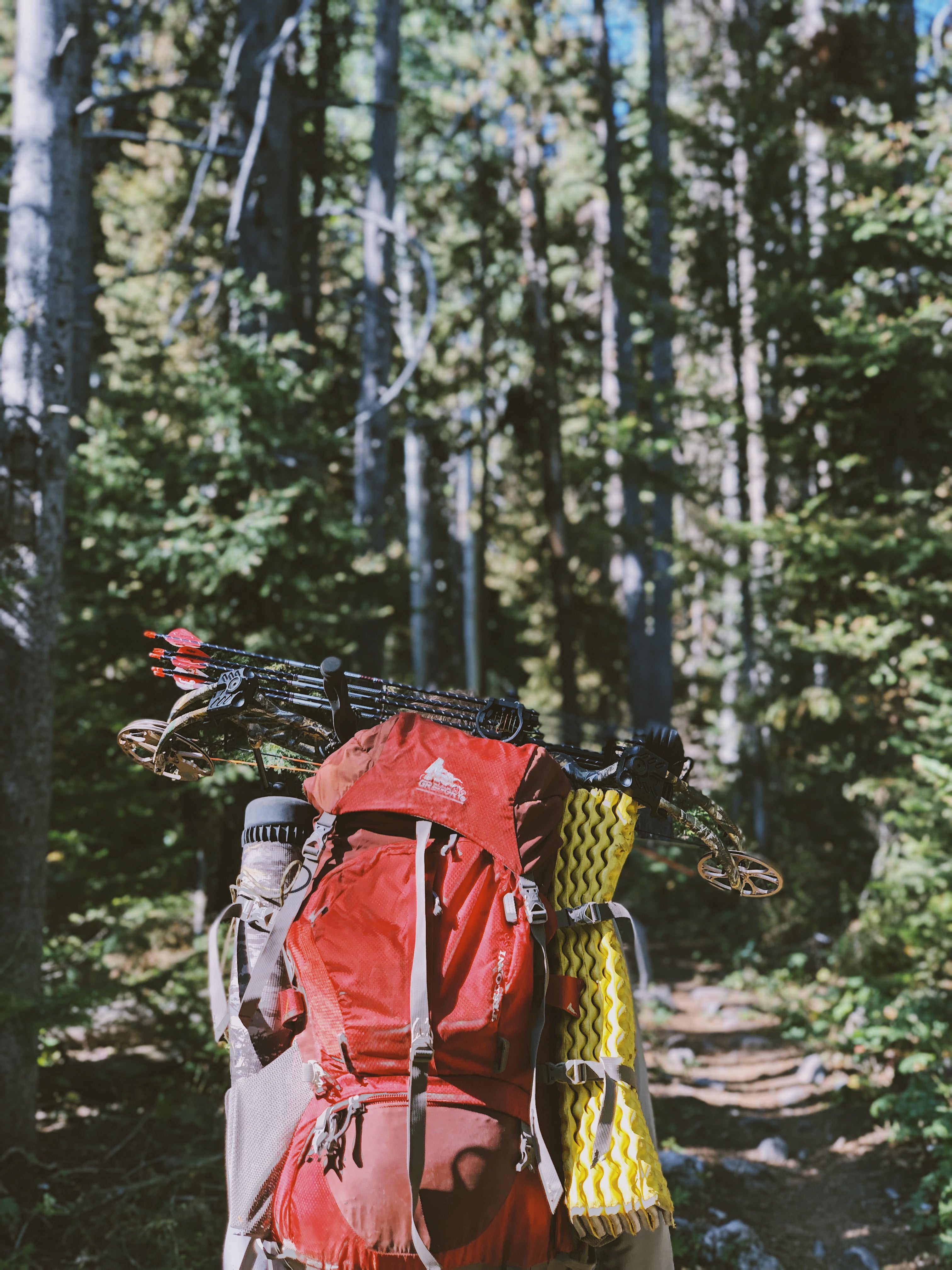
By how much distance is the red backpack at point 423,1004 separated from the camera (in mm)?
1808

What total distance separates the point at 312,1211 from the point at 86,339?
9.75 metres

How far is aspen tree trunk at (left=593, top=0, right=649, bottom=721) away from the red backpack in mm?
10537

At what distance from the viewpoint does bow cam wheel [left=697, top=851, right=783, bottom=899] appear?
8.30 feet

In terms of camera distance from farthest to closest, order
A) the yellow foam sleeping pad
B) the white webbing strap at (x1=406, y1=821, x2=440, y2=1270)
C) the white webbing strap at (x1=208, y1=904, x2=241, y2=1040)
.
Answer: the white webbing strap at (x1=208, y1=904, x2=241, y2=1040), the yellow foam sleeping pad, the white webbing strap at (x1=406, y1=821, x2=440, y2=1270)

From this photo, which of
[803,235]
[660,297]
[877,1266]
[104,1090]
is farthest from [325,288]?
[877,1266]

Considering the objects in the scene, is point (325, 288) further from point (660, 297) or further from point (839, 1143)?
point (839, 1143)

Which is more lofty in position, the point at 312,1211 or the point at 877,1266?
the point at 312,1211

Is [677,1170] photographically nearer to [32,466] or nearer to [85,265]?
[32,466]

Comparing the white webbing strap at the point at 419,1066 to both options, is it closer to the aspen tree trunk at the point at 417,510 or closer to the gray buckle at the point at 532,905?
the gray buckle at the point at 532,905

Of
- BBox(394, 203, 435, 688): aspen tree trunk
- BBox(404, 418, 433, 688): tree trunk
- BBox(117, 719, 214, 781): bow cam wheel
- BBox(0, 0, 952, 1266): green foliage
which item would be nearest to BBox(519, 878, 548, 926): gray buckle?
BBox(117, 719, 214, 781): bow cam wheel

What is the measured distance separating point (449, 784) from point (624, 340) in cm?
1412

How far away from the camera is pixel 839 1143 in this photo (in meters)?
5.88

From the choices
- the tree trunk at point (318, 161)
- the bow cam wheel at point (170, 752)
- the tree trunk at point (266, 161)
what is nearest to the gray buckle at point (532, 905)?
the bow cam wheel at point (170, 752)

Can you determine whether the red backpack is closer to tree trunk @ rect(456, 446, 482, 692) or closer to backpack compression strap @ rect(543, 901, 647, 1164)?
backpack compression strap @ rect(543, 901, 647, 1164)
